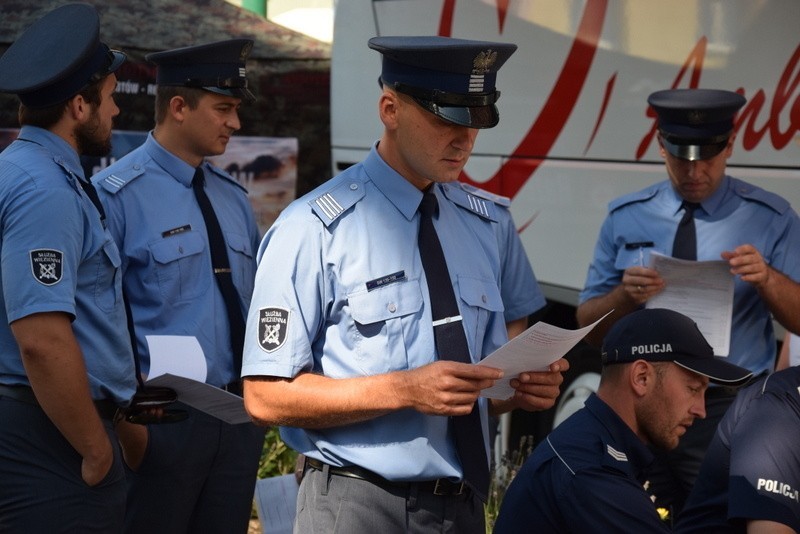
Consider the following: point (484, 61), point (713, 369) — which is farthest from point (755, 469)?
point (484, 61)

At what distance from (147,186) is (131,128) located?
9.84 ft

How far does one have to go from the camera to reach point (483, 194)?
3244mm

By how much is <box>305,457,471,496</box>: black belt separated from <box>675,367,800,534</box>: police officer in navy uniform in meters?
0.75

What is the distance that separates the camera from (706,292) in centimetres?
437

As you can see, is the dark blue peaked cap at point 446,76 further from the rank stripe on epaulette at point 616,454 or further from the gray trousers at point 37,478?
the gray trousers at point 37,478

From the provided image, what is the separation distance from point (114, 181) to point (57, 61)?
739mm

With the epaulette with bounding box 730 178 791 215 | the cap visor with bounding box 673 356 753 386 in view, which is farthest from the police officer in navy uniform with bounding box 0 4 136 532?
the epaulette with bounding box 730 178 791 215

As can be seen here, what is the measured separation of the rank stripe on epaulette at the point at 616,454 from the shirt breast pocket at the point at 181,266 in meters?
1.50

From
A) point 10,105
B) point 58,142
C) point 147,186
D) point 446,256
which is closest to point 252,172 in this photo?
point 10,105

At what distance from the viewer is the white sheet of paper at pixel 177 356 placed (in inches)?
152

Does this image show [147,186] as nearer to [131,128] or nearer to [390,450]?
[390,450]

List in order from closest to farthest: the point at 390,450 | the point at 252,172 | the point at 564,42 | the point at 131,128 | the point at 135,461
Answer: the point at 390,450 → the point at 135,461 → the point at 564,42 → the point at 131,128 → the point at 252,172

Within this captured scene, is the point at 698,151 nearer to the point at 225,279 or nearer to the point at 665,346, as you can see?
the point at 665,346

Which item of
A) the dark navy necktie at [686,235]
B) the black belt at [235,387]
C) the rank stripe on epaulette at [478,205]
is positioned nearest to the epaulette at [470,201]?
the rank stripe on epaulette at [478,205]
